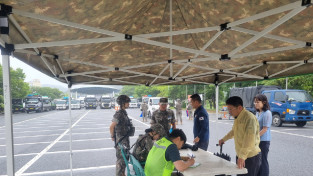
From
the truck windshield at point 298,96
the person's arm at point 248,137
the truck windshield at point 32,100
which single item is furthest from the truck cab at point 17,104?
the person's arm at point 248,137

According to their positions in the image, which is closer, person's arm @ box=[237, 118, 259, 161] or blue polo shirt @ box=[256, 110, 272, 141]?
person's arm @ box=[237, 118, 259, 161]

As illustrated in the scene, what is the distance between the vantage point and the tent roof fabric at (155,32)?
2.31 meters

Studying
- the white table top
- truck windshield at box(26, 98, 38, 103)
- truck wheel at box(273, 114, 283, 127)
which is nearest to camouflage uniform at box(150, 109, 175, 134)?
the white table top

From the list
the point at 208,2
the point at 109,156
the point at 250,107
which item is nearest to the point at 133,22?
the point at 208,2

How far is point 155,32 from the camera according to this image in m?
3.75

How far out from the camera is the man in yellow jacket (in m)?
3.06

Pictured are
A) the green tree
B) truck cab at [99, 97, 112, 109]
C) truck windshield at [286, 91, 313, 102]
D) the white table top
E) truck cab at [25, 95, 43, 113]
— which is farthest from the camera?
the green tree

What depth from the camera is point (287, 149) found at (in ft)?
27.5

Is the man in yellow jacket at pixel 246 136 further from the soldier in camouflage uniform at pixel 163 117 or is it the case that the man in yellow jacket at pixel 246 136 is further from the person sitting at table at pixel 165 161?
the soldier in camouflage uniform at pixel 163 117

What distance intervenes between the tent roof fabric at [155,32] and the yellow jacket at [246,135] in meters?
1.04

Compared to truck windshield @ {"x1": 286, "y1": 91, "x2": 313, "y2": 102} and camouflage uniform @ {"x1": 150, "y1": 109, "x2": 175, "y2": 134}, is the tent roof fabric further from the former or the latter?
truck windshield @ {"x1": 286, "y1": 91, "x2": 313, "y2": 102}

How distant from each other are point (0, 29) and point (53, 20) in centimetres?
48

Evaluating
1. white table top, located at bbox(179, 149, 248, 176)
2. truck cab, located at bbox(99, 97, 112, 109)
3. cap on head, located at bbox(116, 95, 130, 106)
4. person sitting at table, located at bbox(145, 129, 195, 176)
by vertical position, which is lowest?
truck cab, located at bbox(99, 97, 112, 109)

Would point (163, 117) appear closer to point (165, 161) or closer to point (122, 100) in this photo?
point (122, 100)
